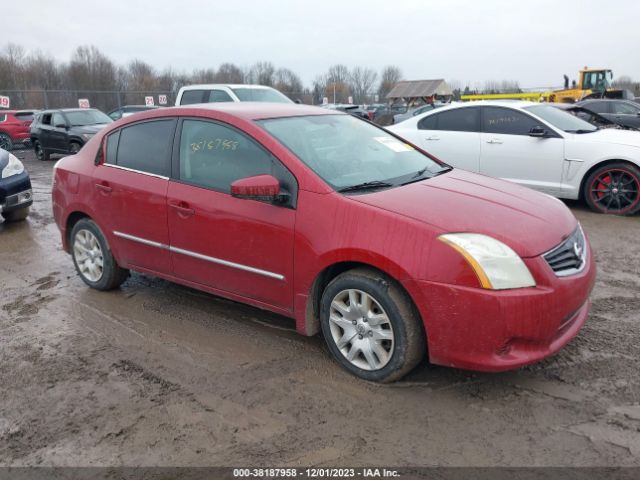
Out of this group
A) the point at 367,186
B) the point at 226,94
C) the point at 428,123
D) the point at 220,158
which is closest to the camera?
the point at 367,186

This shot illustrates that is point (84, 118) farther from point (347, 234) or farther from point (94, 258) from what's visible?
point (347, 234)

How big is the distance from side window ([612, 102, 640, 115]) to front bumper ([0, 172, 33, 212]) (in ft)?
52.1

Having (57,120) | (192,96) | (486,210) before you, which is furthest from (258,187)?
(57,120)

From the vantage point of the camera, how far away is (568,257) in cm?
320

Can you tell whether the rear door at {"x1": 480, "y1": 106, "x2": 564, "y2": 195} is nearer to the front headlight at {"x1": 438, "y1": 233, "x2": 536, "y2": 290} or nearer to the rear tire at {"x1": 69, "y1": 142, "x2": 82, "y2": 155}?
the front headlight at {"x1": 438, "y1": 233, "x2": 536, "y2": 290}

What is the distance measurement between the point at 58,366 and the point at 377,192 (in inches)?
96.9

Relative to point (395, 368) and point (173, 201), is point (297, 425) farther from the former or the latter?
point (173, 201)

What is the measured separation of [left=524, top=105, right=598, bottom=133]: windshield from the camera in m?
7.84

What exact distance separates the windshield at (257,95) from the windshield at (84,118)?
615 cm

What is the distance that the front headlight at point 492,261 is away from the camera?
2.88 m

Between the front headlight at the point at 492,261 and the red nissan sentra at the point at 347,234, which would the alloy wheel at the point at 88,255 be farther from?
the front headlight at the point at 492,261

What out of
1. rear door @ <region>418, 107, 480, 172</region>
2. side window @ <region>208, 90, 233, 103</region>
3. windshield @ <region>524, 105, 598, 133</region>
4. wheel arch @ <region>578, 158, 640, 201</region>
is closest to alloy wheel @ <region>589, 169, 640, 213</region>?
wheel arch @ <region>578, 158, 640, 201</region>

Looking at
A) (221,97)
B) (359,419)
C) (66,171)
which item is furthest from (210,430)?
(221,97)

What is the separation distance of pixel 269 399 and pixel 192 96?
10.5 meters
